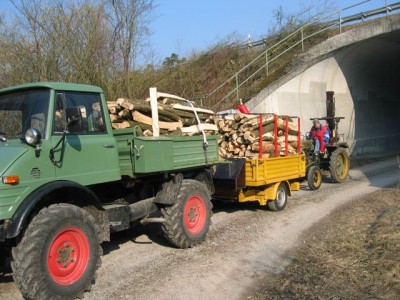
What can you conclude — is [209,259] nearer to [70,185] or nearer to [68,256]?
[68,256]

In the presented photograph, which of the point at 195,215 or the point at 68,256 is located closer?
the point at 68,256

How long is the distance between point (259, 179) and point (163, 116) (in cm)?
272

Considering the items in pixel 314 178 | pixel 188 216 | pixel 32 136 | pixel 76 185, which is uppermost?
pixel 32 136

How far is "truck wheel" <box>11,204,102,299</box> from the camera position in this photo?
14.5ft

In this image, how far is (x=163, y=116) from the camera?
7414 millimetres

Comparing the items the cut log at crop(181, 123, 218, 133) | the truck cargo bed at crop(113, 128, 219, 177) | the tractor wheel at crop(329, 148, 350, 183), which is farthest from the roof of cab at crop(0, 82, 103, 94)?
the tractor wheel at crop(329, 148, 350, 183)

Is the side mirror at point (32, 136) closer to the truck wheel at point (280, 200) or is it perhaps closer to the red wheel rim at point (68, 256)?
the red wheel rim at point (68, 256)

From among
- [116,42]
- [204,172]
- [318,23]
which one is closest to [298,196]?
[204,172]

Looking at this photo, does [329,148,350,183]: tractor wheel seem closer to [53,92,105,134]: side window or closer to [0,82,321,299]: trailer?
[0,82,321,299]: trailer

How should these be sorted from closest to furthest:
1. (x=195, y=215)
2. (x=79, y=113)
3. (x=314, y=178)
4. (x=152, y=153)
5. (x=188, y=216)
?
1. (x=79, y=113)
2. (x=152, y=153)
3. (x=188, y=216)
4. (x=195, y=215)
5. (x=314, y=178)

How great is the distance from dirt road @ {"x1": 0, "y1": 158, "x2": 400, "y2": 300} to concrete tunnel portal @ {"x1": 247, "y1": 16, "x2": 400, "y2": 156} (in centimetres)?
877

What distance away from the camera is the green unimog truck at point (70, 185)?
4516 mm

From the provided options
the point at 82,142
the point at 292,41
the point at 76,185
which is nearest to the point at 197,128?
the point at 82,142

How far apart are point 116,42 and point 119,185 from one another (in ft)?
31.0
